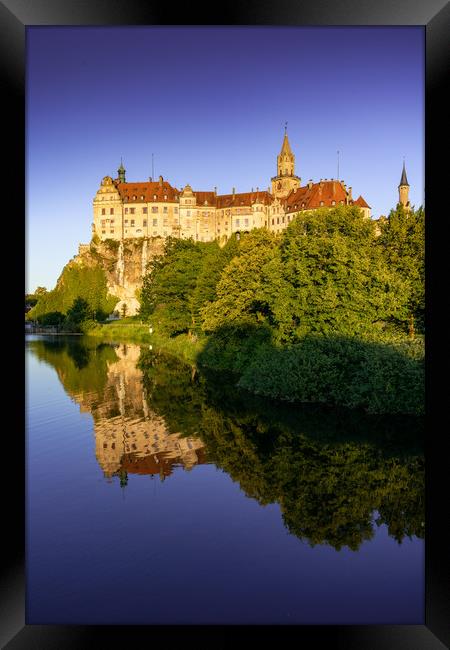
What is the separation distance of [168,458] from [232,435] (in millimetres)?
2817

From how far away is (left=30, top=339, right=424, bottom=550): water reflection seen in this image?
9.80 metres

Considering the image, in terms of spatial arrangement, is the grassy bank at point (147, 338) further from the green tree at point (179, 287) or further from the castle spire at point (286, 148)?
the castle spire at point (286, 148)

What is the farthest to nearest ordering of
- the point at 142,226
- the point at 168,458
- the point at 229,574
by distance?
the point at 142,226 < the point at 168,458 < the point at 229,574

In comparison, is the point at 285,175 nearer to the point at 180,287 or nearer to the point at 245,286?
the point at 180,287

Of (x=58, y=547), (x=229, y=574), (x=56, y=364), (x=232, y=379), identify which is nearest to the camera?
(x=229, y=574)

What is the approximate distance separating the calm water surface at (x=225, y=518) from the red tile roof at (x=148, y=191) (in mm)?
75270

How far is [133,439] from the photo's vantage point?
14.9 metres

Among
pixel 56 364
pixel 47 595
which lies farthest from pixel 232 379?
pixel 47 595

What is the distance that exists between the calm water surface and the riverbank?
1.06 metres

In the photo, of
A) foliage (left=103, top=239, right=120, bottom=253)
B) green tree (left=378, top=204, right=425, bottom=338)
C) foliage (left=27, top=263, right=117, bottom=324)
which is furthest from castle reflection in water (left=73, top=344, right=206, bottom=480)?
foliage (left=103, top=239, right=120, bottom=253)

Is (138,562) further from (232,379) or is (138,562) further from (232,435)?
(232,379)

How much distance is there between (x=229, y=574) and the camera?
7.78 meters

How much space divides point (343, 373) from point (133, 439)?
7.35m

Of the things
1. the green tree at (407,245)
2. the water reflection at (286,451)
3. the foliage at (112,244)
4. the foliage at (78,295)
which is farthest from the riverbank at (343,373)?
the foliage at (112,244)
